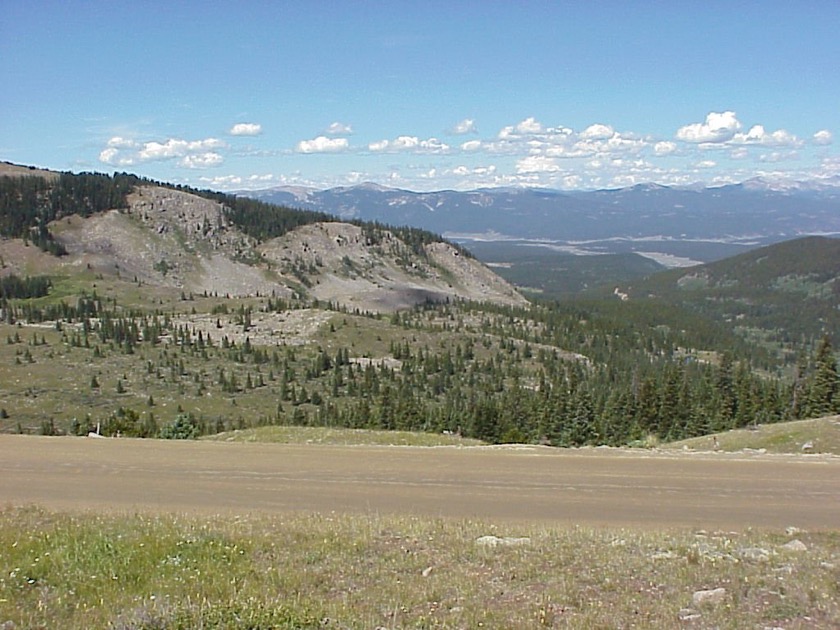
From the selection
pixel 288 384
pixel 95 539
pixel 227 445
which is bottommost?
pixel 288 384

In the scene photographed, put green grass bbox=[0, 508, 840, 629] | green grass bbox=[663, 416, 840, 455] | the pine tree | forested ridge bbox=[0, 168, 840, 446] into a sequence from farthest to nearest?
forested ridge bbox=[0, 168, 840, 446]
the pine tree
green grass bbox=[663, 416, 840, 455]
green grass bbox=[0, 508, 840, 629]

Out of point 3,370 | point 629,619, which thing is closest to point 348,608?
point 629,619

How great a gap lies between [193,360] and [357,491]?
409 feet

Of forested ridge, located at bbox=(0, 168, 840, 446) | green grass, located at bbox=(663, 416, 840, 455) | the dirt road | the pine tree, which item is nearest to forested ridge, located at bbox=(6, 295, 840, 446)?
the pine tree

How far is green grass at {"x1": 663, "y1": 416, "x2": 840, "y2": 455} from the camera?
99.1 feet

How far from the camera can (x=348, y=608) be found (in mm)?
9219

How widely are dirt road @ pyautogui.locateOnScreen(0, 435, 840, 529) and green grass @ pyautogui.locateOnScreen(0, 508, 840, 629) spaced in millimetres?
2258

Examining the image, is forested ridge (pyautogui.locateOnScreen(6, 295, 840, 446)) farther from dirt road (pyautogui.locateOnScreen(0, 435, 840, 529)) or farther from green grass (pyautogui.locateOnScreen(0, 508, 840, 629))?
green grass (pyautogui.locateOnScreen(0, 508, 840, 629))

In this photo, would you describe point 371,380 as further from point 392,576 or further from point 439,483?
point 392,576

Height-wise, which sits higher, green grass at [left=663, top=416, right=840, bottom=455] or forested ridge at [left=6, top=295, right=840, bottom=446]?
green grass at [left=663, top=416, right=840, bottom=455]

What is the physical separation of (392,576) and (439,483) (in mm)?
7736

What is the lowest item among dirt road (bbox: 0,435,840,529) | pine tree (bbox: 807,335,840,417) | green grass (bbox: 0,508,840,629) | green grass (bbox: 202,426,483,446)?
pine tree (bbox: 807,335,840,417)

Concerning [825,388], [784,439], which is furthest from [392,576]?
[825,388]

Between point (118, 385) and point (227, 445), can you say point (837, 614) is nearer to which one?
point (227, 445)
